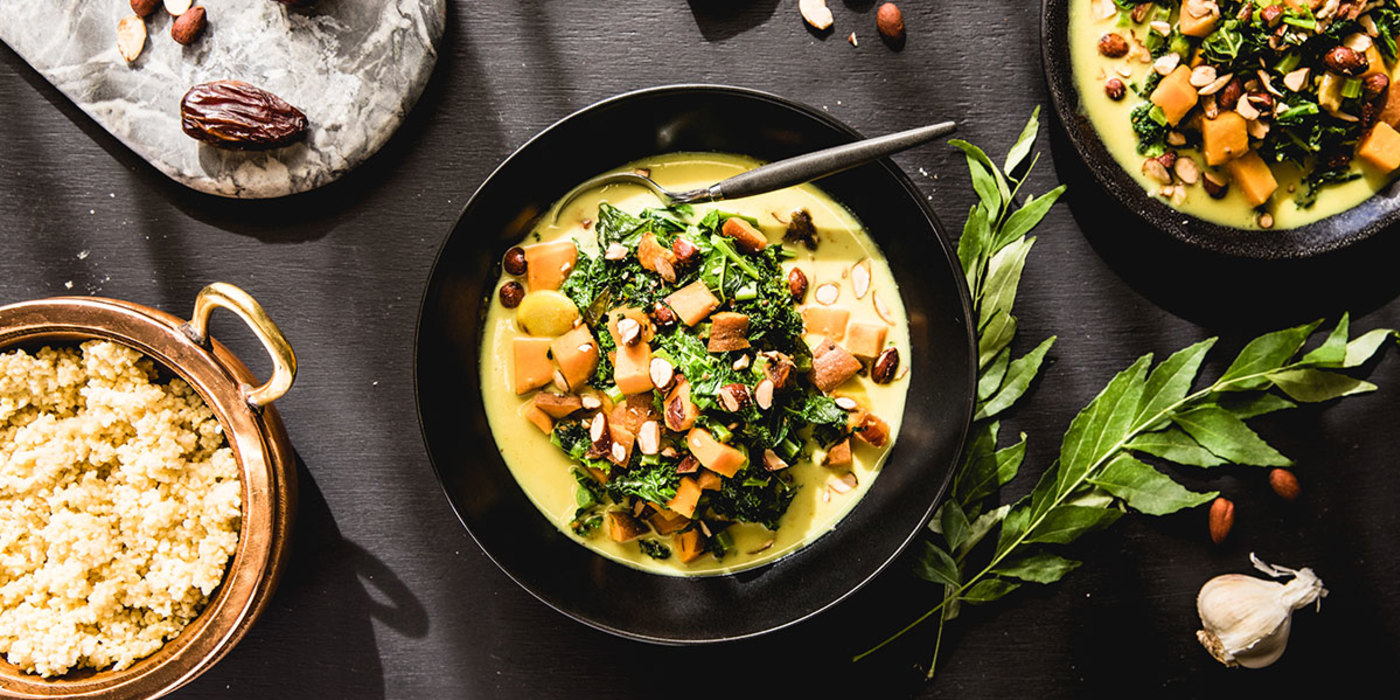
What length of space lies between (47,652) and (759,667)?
1640mm

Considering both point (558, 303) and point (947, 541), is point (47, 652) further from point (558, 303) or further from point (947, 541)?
point (947, 541)

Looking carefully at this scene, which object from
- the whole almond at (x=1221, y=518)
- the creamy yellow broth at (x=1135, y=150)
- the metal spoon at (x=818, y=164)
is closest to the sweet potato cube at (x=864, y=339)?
the metal spoon at (x=818, y=164)

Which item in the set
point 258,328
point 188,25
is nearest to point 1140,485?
point 258,328

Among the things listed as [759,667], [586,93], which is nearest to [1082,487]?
[759,667]

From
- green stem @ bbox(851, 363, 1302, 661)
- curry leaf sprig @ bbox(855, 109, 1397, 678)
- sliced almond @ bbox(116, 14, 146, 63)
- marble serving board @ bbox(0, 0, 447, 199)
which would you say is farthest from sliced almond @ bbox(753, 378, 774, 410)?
sliced almond @ bbox(116, 14, 146, 63)

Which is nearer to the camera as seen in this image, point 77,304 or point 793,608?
point 77,304

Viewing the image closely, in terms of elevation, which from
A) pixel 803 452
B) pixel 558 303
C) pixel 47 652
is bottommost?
pixel 47 652

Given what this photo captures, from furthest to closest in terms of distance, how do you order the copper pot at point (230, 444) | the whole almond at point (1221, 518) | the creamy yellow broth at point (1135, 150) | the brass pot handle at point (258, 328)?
the whole almond at point (1221, 518), the creamy yellow broth at point (1135, 150), the copper pot at point (230, 444), the brass pot handle at point (258, 328)

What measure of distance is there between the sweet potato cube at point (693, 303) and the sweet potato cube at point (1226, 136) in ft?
4.06

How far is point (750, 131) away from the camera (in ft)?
6.82

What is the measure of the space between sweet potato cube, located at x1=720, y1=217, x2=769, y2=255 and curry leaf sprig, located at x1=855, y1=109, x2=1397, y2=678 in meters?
0.52

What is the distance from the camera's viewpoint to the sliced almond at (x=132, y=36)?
2.11m

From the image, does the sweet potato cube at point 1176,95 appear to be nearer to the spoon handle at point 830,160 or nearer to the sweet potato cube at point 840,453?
the spoon handle at point 830,160

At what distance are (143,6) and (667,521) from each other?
5.93 ft
